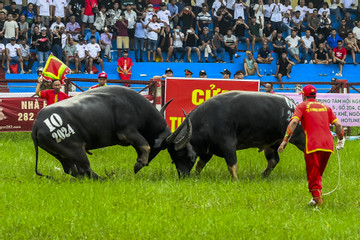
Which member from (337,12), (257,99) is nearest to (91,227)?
(257,99)

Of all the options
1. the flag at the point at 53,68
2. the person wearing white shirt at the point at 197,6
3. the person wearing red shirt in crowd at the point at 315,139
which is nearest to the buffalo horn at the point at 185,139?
the person wearing red shirt in crowd at the point at 315,139

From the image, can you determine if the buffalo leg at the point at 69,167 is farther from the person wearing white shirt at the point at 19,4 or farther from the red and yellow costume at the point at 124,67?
the person wearing white shirt at the point at 19,4

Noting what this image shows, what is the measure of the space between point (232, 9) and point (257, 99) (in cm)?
1850

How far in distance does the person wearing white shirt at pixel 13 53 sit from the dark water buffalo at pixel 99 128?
14044 millimetres

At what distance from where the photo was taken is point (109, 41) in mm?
26125

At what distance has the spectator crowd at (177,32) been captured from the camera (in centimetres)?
2461

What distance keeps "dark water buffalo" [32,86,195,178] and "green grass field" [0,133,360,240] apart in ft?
1.56

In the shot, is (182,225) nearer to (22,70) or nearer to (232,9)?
(22,70)

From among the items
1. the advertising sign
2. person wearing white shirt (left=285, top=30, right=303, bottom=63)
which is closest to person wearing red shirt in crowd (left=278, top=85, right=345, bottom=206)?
the advertising sign

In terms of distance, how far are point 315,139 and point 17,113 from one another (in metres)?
10.2

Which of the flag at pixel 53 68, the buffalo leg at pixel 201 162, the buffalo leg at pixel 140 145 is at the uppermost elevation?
the flag at pixel 53 68

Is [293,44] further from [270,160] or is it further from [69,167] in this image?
[69,167]

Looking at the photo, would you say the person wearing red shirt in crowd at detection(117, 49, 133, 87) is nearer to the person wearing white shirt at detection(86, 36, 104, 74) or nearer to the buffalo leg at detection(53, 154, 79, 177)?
the person wearing white shirt at detection(86, 36, 104, 74)

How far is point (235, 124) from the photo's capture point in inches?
429
